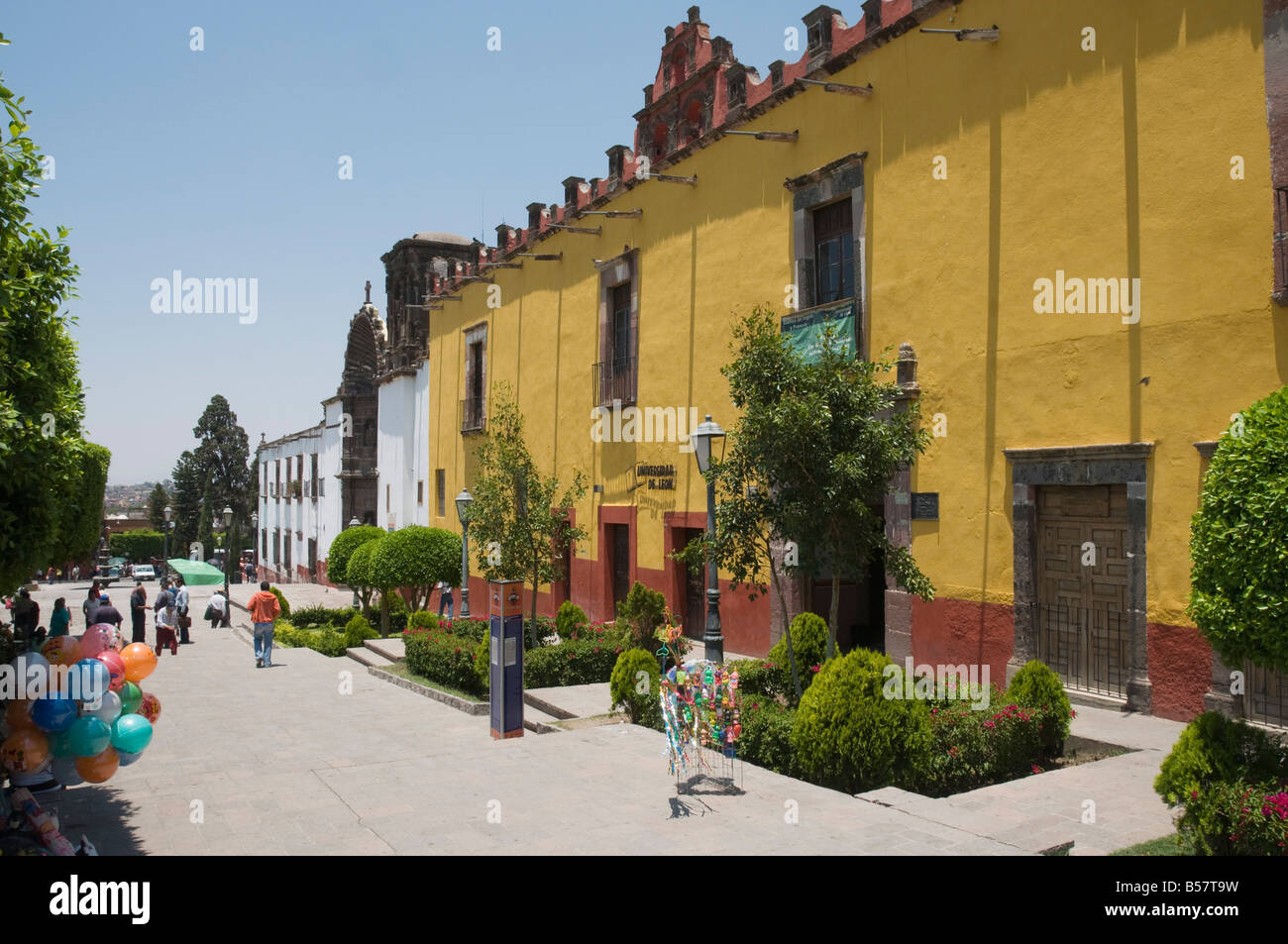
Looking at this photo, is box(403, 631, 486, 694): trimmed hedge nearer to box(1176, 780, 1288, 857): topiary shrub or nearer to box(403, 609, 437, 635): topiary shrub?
box(403, 609, 437, 635): topiary shrub

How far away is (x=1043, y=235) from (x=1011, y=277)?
2.01ft

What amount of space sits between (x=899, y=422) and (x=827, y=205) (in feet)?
19.0

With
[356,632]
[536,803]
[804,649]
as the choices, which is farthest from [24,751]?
[356,632]

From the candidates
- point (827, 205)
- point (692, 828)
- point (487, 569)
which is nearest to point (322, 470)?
point (487, 569)

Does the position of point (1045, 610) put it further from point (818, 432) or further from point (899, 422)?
point (818, 432)

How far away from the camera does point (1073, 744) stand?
8.66 m

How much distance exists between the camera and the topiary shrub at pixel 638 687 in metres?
10.2

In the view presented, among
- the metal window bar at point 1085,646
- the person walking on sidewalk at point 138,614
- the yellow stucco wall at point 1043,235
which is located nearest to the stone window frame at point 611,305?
the yellow stucco wall at point 1043,235

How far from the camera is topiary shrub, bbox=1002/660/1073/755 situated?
832 centimetres

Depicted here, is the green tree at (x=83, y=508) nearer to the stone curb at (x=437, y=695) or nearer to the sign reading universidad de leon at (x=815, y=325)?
the stone curb at (x=437, y=695)

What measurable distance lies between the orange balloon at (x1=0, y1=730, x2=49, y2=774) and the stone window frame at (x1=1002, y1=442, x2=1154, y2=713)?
29.3ft

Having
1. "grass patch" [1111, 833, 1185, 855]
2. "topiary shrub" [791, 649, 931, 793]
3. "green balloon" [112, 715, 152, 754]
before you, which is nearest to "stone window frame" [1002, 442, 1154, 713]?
"topiary shrub" [791, 649, 931, 793]

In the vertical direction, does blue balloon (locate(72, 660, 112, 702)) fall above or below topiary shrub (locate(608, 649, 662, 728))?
above

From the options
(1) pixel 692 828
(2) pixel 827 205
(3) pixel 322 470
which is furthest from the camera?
(3) pixel 322 470
